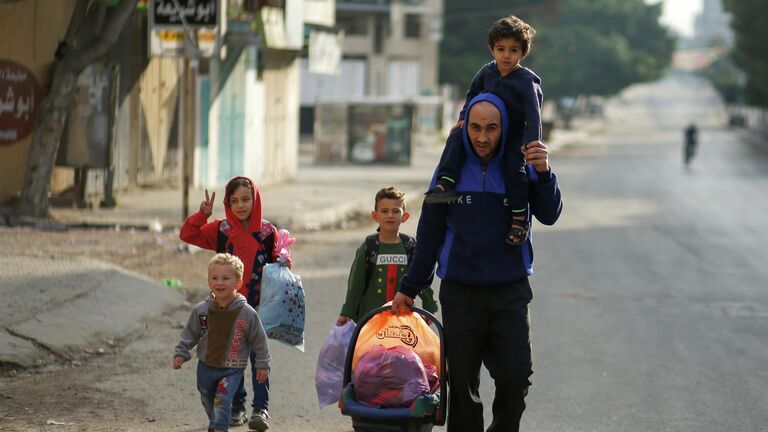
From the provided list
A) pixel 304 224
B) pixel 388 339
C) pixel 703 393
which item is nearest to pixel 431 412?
pixel 388 339

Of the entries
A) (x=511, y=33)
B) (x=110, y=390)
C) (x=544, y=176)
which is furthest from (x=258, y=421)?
(x=511, y=33)

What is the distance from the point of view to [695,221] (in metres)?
22.0

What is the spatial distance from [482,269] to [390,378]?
71 cm

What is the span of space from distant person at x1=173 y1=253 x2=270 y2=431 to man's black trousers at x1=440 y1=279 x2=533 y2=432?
1.17 m

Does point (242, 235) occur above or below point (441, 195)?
below

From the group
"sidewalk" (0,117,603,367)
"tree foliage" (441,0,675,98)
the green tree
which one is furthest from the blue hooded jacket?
"tree foliage" (441,0,675,98)

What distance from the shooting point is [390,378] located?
5691 millimetres

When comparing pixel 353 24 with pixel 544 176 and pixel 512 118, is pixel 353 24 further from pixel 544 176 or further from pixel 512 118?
pixel 544 176

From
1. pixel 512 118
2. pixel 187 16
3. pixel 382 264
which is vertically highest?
pixel 187 16

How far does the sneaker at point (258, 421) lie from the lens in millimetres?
6875

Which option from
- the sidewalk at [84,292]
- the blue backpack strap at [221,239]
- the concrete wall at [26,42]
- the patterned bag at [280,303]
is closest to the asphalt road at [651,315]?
the patterned bag at [280,303]

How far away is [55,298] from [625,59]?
91543 mm

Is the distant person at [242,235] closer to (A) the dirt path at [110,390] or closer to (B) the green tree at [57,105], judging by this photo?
(A) the dirt path at [110,390]

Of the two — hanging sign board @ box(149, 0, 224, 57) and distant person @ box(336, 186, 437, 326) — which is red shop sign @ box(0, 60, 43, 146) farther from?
distant person @ box(336, 186, 437, 326)
